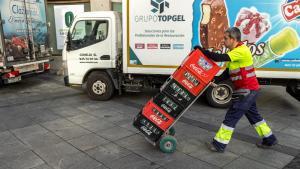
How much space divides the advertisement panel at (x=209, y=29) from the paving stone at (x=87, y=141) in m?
2.40

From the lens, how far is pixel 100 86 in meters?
7.26

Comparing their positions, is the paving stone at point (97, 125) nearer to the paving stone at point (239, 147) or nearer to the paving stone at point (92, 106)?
the paving stone at point (92, 106)

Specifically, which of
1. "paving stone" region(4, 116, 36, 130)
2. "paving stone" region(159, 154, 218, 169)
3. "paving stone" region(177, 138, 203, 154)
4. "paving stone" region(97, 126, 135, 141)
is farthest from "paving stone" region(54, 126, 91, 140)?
"paving stone" region(159, 154, 218, 169)

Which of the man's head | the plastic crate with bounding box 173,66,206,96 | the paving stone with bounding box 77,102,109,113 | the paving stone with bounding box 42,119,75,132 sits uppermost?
the man's head

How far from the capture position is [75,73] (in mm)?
7387

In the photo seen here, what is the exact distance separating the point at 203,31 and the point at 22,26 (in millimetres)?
5600

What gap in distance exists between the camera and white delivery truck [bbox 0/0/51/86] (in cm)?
783

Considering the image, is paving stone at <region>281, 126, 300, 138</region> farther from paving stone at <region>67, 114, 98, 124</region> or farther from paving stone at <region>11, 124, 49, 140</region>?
paving stone at <region>11, 124, 49, 140</region>

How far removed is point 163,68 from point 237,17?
200 centimetres

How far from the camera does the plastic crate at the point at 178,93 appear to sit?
403 centimetres

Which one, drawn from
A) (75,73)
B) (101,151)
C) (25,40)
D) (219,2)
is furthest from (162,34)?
(25,40)

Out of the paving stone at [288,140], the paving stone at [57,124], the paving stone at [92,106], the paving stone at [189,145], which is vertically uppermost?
the paving stone at [92,106]

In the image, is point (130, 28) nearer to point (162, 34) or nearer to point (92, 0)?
point (162, 34)

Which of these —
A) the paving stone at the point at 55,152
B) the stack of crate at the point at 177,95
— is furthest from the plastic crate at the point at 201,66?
the paving stone at the point at 55,152
